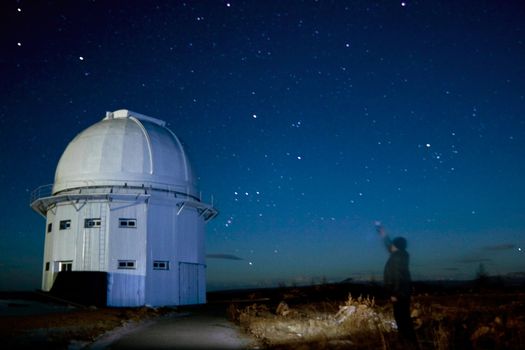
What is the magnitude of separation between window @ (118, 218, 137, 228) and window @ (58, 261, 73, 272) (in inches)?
108

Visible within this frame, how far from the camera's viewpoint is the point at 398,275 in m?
7.39

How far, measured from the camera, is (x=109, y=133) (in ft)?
76.6

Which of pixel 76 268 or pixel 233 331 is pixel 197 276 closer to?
pixel 76 268

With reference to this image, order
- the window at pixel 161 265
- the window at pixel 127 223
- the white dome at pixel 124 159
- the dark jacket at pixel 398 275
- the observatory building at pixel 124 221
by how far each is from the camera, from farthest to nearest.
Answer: the white dome at pixel 124 159, the window at pixel 161 265, the window at pixel 127 223, the observatory building at pixel 124 221, the dark jacket at pixel 398 275

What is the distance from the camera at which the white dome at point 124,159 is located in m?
22.3

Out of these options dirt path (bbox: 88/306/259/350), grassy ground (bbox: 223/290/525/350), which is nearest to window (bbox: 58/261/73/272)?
dirt path (bbox: 88/306/259/350)

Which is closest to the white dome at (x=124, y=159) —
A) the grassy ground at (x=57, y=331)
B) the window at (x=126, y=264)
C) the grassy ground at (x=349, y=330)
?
A: the window at (x=126, y=264)

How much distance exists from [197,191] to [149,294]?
5.90 meters

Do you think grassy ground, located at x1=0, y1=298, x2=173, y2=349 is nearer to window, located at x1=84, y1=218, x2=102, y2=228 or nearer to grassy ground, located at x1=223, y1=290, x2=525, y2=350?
grassy ground, located at x1=223, y1=290, x2=525, y2=350

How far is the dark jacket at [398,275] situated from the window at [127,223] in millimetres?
16152

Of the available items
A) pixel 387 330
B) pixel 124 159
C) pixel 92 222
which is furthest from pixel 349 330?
pixel 124 159

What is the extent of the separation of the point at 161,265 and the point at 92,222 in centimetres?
356

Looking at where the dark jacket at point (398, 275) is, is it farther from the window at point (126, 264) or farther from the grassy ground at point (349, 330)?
the window at point (126, 264)

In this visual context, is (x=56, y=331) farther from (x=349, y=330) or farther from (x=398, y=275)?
(x=398, y=275)
